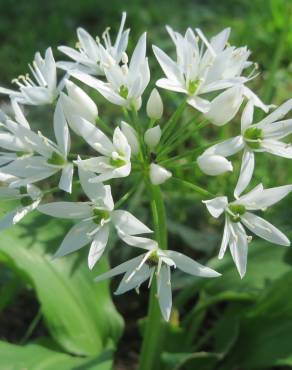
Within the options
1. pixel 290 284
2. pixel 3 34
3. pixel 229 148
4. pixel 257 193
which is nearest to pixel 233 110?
pixel 229 148

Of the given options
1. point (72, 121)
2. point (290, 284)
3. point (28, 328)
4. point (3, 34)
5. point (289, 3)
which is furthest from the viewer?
point (3, 34)

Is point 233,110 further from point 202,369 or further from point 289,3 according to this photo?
point 289,3

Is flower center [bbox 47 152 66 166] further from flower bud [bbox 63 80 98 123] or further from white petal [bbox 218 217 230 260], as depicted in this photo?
white petal [bbox 218 217 230 260]

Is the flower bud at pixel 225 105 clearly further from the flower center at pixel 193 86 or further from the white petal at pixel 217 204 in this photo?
the white petal at pixel 217 204

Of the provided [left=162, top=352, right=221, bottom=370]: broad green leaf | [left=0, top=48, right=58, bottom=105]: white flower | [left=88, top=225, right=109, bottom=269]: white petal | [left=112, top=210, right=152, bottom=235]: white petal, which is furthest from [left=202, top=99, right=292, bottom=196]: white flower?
[left=162, top=352, right=221, bottom=370]: broad green leaf

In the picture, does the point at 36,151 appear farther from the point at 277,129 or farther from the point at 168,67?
the point at 277,129

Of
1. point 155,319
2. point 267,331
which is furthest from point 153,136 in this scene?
point 267,331

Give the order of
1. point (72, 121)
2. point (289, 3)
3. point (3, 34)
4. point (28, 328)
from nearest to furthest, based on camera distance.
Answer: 1. point (72, 121)
2. point (28, 328)
3. point (289, 3)
4. point (3, 34)
